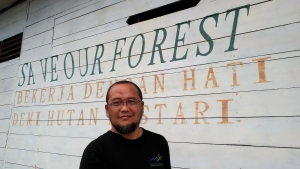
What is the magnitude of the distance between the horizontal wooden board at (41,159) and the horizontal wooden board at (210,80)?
0.65 m

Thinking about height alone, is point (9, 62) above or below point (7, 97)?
above

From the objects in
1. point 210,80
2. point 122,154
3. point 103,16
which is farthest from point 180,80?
point 103,16

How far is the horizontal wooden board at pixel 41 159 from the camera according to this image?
8.16 ft

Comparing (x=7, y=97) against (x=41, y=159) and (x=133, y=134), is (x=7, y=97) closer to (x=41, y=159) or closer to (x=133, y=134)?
(x=41, y=159)

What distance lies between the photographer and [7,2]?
3.79 metres

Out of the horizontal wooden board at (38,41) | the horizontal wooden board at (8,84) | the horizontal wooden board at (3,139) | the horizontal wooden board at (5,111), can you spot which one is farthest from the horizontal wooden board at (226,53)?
the horizontal wooden board at (3,139)

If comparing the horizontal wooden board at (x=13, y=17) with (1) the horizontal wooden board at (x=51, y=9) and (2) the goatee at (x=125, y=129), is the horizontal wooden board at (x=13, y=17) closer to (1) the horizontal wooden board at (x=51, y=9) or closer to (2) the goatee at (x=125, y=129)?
(1) the horizontal wooden board at (x=51, y=9)

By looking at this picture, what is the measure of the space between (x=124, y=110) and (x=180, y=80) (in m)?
0.80

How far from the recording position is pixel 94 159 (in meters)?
1.05

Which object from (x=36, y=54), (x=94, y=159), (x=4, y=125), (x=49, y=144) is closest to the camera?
(x=94, y=159)

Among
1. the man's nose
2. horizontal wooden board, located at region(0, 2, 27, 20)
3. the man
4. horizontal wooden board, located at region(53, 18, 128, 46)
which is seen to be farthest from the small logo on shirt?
horizontal wooden board, located at region(0, 2, 27, 20)

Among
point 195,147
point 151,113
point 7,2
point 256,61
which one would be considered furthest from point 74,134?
point 7,2

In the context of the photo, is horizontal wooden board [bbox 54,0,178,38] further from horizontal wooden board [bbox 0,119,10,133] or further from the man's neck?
horizontal wooden board [bbox 0,119,10,133]

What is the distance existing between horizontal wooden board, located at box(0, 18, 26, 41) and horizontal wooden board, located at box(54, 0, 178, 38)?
3.00ft
